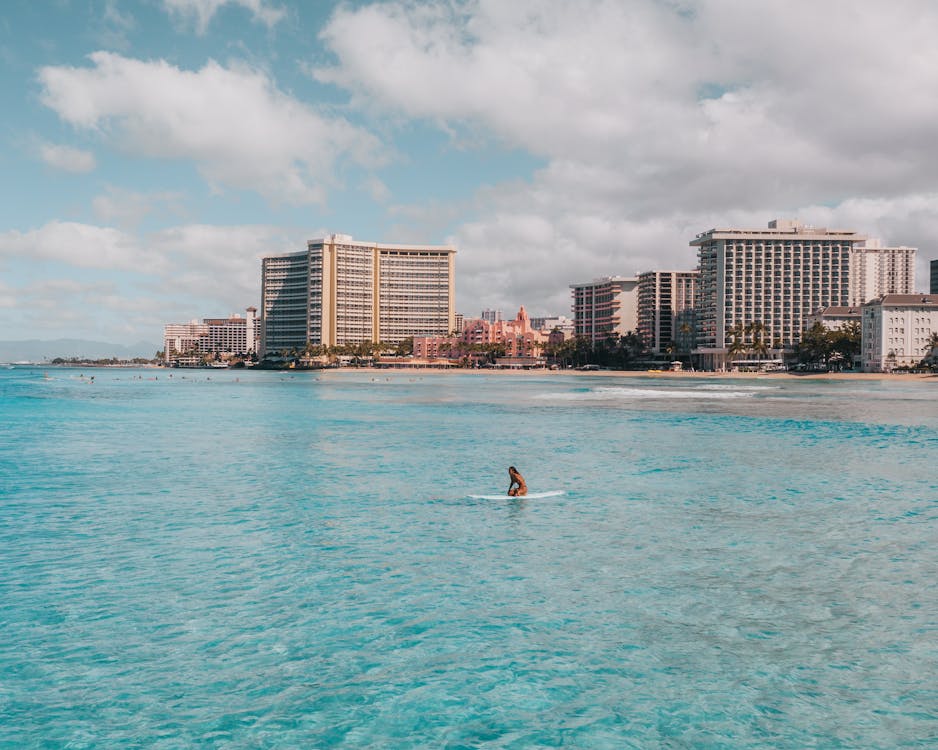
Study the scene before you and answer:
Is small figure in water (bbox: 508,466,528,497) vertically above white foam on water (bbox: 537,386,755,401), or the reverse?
small figure in water (bbox: 508,466,528,497)

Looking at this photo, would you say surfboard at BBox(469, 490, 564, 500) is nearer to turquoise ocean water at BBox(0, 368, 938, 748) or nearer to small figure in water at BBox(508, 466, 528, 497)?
small figure in water at BBox(508, 466, 528, 497)

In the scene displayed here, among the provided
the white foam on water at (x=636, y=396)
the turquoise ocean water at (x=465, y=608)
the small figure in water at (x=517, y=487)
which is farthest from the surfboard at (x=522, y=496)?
the white foam on water at (x=636, y=396)

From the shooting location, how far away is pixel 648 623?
1734cm

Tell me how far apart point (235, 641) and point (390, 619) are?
11.1 ft

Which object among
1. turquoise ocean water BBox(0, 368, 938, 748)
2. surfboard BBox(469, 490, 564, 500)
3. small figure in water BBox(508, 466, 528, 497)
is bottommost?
turquoise ocean water BBox(0, 368, 938, 748)

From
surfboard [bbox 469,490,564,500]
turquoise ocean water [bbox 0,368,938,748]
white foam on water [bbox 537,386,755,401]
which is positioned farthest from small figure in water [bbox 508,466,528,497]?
white foam on water [bbox 537,386,755,401]

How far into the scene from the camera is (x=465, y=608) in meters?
18.5

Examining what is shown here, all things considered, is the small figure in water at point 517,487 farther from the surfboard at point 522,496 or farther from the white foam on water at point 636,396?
the white foam on water at point 636,396

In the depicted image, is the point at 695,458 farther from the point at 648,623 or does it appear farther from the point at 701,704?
the point at 701,704

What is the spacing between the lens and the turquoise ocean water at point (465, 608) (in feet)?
42.9

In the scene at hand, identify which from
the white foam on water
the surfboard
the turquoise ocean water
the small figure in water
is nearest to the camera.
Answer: the turquoise ocean water

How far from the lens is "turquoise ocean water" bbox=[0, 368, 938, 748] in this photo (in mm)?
13070

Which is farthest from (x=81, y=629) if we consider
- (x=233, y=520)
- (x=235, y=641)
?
(x=233, y=520)

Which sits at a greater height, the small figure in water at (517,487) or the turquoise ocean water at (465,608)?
the small figure in water at (517,487)
